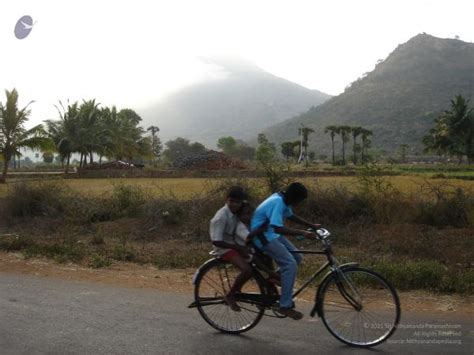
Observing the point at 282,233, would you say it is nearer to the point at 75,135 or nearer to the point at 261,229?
the point at 261,229

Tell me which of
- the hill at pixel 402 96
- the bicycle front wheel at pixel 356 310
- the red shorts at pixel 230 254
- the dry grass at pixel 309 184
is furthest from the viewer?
the hill at pixel 402 96

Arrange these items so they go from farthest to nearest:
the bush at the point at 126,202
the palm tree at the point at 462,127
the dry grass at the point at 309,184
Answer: the palm tree at the point at 462,127 < the dry grass at the point at 309,184 < the bush at the point at 126,202

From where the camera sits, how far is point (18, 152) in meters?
38.5

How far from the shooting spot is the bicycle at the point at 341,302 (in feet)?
16.2

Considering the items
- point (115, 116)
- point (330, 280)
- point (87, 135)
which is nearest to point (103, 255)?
point (330, 280)

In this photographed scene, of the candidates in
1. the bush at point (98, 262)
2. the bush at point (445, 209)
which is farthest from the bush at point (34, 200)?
Answer: the bush at point (445, 209)

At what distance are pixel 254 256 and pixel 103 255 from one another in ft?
18.4

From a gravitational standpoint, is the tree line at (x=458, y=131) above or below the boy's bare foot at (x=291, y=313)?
above

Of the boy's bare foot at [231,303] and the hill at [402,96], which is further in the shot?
the hill at [402,96]

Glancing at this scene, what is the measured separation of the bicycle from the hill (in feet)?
354

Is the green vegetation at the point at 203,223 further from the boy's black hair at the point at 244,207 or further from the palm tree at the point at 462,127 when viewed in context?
the palm tree at the point at 462,127

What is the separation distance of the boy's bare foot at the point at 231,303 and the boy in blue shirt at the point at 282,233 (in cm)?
48

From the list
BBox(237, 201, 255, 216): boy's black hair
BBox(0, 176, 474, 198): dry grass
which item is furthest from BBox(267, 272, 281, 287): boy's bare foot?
BBox(0, 176, 474, 198): dry grass

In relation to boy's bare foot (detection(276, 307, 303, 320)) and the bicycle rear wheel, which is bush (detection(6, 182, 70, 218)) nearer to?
the bicycle rear wheel
